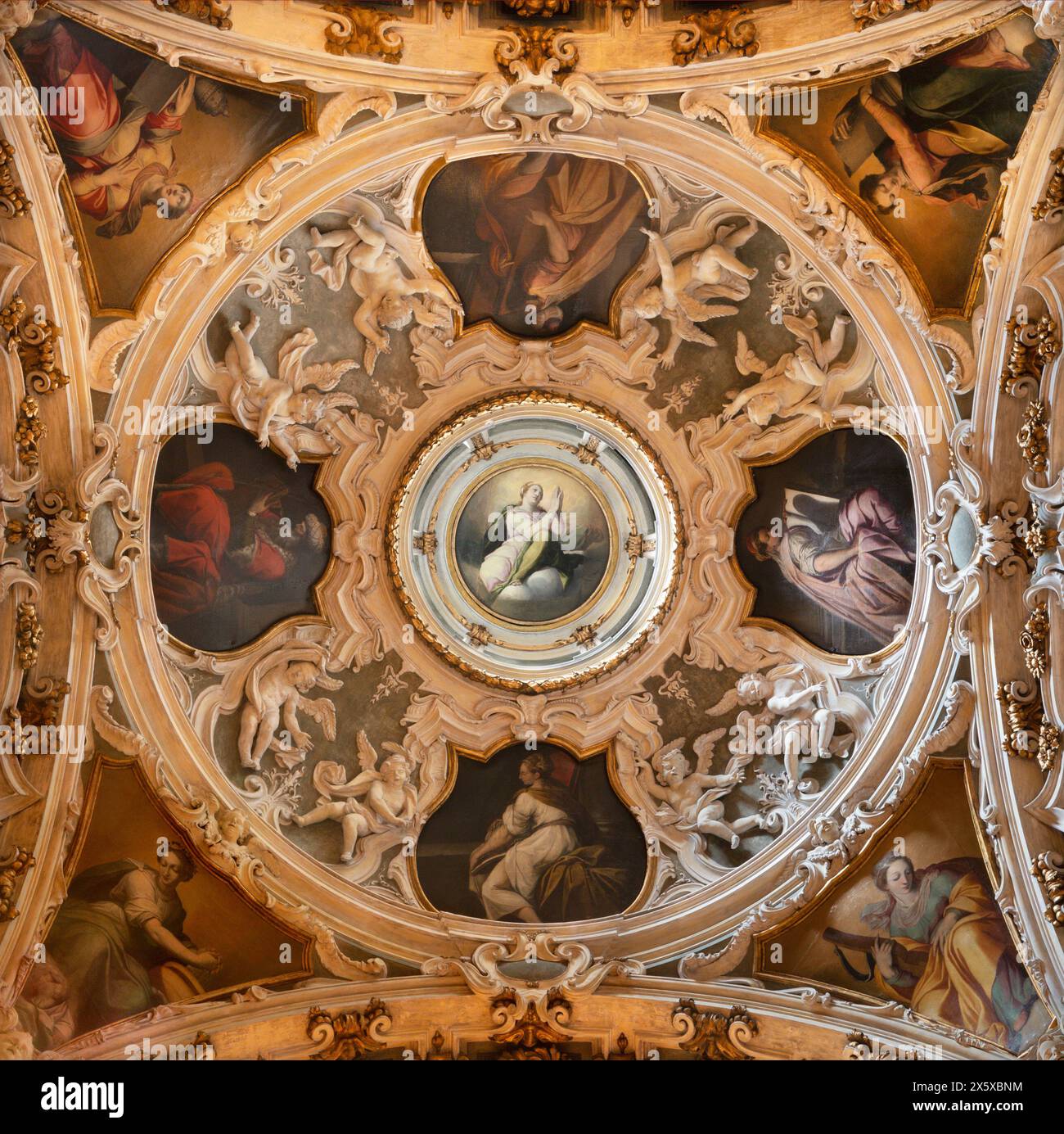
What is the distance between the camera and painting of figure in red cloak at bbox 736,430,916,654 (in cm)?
1404

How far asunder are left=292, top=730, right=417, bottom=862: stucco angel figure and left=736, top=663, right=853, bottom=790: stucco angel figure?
403 cm

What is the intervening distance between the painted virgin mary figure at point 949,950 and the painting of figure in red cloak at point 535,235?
7.00 m

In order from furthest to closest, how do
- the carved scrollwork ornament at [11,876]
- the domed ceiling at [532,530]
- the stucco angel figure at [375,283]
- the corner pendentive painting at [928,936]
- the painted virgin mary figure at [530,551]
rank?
the painted virgin mary figure at [530,551] → the stucco angel figure at [375,283] → the corner pendentive painting at [928,936] → the domed ceiling at [532,530] → the carved scrollwork ornament at [11,876]

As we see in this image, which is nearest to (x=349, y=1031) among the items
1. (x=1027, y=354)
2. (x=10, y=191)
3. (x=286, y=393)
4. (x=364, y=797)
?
(x=364, y=797)

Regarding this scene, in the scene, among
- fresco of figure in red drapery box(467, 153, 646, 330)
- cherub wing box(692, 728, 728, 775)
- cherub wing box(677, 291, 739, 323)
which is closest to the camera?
fresco of figure in red drapery box(467, 153, 646, 330)

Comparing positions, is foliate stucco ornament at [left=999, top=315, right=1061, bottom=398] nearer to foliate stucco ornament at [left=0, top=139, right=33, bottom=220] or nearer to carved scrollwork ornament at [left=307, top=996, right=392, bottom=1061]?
carved scrollwork ornament at [left=307, top=996, right=392, bottom=1061]

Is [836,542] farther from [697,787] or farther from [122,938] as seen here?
[122,938]

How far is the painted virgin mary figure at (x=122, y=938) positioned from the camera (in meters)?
12.5

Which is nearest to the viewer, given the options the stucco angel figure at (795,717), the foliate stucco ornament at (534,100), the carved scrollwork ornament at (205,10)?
the carved scrollwork ornament at (205,10)

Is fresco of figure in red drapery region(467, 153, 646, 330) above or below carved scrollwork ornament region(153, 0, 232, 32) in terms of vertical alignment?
below

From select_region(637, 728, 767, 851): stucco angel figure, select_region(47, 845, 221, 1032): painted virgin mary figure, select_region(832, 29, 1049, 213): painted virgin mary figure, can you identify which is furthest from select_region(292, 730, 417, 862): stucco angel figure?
select_region(832, 29, 1049, 213): painted virgin mary figure

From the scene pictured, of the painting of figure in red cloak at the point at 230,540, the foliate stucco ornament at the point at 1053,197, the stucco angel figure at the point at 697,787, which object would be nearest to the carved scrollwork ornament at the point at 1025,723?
the stucco angel figure at the point at 697,787

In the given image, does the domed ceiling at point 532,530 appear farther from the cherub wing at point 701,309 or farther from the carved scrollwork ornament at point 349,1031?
the cherub wing at point 701,309

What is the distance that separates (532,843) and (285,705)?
10.6 ft
